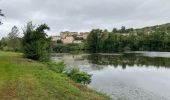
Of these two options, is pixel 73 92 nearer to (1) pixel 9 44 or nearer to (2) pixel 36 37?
(2) pixel 36 37

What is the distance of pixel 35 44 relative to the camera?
42.8 m

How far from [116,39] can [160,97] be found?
127 meters

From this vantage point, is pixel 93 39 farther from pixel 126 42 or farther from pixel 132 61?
pixel 132 61

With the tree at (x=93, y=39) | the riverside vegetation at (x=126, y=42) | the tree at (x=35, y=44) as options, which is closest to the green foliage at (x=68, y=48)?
the riverside vegetation at (x=126, y=42)

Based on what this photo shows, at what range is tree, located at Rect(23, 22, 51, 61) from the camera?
4306 centimetres

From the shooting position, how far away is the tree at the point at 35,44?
4306cm

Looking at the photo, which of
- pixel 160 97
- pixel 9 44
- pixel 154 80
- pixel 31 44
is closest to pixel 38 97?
pixel 160 97

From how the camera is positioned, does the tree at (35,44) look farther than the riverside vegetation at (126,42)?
No

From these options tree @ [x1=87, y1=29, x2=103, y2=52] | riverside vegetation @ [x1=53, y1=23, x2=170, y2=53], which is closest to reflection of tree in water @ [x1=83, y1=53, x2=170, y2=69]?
riverside vegetation @ [x1=53, y1=23, x2=170, y2=53]

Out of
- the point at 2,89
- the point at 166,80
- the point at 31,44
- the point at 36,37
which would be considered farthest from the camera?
the point at 36,37

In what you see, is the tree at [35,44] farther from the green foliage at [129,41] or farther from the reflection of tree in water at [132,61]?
the green foliage at [129,41]

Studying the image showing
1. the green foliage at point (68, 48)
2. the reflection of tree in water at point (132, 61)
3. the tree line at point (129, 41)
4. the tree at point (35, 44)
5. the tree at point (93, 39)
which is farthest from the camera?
the green foliage at point (68, 48)

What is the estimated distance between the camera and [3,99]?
14.1 metres

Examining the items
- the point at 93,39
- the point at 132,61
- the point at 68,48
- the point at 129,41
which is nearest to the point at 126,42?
the point at 129,41
